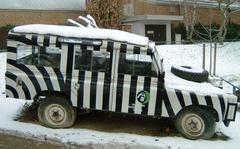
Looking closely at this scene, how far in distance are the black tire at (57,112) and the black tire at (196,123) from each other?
234 centimetres

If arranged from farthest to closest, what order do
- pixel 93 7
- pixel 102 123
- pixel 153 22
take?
pixel 153 22 → pixel 93 7 → pixel 102 123

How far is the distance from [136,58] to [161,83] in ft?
2.49

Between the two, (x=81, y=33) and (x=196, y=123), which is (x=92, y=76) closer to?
(x=81, y=33)

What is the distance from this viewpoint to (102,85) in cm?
973

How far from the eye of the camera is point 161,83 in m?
9.70

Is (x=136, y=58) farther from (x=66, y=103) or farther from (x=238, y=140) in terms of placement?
(x=238, y=140)

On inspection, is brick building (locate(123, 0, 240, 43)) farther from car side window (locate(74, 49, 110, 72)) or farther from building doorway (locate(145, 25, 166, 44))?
car side window (locate(74, 49, 110, 72))

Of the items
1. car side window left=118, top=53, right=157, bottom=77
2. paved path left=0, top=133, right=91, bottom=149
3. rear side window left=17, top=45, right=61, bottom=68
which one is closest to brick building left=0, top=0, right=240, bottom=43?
car side window left=118, top=53, right=157, bottom=77

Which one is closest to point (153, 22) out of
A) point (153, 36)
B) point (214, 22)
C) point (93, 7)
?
point (153, 36)

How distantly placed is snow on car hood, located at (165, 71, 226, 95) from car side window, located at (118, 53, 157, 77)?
52 centimetres

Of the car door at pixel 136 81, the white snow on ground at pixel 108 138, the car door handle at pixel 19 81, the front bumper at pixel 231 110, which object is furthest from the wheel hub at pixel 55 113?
the front bumper at pixel 231 110

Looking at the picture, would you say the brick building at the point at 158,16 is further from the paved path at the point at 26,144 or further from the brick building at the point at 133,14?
the paved path at the point at 26,144

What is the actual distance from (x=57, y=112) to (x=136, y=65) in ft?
6.62

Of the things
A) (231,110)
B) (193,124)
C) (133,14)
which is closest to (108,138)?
(193,124)
